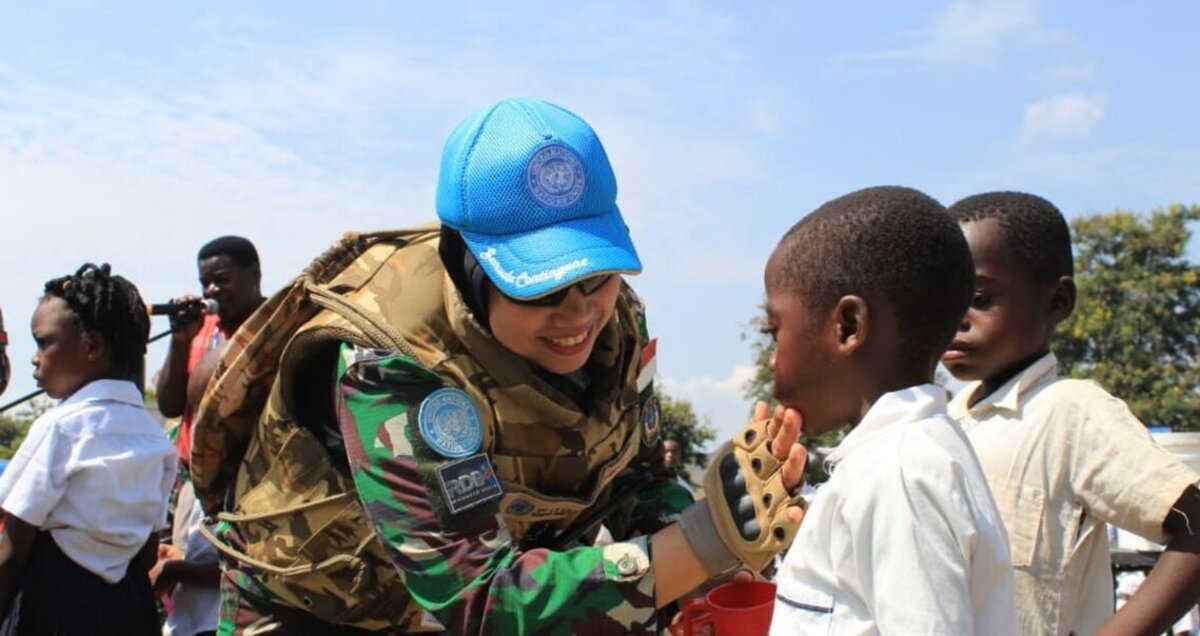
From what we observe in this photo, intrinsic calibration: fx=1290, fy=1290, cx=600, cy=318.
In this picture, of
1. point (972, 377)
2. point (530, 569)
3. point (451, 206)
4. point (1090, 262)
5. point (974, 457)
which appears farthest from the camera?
point (1090, 262)

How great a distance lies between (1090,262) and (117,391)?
31.7 m

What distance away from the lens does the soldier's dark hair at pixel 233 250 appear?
21.6ft

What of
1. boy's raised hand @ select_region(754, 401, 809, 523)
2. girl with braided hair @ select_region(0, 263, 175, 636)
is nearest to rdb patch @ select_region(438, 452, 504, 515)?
boy's raised hand @ select_region(754, 401, 809, 523)

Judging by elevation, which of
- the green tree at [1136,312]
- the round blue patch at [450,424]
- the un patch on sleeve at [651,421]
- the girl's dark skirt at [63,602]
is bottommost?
the green tree at [1136,312]

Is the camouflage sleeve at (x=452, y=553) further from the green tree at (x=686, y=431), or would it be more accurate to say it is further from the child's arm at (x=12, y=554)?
the green tree at (x=686, y=431)

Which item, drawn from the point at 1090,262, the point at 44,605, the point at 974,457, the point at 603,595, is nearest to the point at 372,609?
the point at 603,595

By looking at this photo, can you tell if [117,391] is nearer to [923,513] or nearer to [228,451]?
[228,451]

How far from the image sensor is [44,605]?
14.0 feet

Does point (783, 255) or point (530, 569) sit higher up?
point (783, 255)

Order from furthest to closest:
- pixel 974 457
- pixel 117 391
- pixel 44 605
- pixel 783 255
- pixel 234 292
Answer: pixel 234 292, pixel 117 391, pixel 44 605, pixel 783 255, pixel 974 457

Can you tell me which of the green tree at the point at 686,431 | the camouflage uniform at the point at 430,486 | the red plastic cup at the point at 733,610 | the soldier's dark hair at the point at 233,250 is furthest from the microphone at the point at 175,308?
the green tree at the point at 686,431

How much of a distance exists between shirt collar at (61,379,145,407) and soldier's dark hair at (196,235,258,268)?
1.98m

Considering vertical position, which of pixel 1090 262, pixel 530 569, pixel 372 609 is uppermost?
pixel 530 569

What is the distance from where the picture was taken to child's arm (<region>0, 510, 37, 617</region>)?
4238 millimetres
